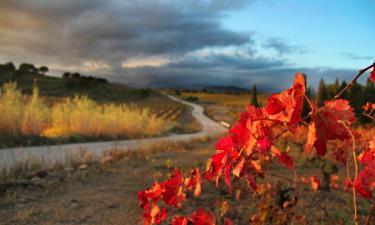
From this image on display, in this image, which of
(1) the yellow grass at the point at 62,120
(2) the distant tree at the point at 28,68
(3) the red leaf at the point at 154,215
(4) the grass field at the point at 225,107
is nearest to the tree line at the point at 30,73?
(2) the distant tree at the point at 28,68

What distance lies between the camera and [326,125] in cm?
110

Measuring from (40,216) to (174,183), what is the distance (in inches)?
112

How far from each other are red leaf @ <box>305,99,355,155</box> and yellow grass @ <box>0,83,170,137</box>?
11368mm

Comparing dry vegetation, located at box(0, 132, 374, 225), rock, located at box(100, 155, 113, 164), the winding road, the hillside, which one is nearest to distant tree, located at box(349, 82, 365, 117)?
dry vegetation, located at box(0, 132, 374, 225)

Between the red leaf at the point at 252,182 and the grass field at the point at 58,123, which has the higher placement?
the red leaf at the point at 252,182

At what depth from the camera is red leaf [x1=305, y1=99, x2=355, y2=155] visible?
1.09 m

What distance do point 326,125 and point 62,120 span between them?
13690mm

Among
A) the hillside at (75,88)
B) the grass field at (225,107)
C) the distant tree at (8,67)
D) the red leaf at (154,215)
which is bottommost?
the grass field at (225,107)

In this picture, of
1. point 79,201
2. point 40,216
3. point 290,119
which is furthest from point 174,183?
point 79,201

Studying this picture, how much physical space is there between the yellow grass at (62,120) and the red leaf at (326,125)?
448 inches

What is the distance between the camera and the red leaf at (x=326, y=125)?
109cm

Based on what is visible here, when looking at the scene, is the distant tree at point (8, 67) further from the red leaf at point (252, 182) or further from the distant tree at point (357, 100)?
the red leaf at point (252, 182)

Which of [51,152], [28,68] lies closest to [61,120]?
[51,152]

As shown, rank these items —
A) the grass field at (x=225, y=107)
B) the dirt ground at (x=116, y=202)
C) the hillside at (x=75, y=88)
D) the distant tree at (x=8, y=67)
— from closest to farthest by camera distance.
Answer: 1. the dirt ground at (x=116, y=202)
2. the grass field at (x=225, y=107)
3. the hillside at (x=75, y=88)
4. the distant tree at (x=8, y=67)
